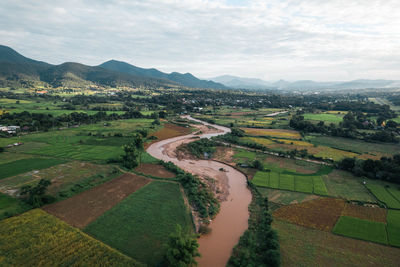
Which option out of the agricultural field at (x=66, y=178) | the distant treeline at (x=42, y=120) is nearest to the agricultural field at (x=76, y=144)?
the agricultural field at (x=66, y=178)

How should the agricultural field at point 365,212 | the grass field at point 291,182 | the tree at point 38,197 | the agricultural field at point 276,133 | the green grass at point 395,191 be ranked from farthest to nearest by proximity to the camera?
1. the agricultural field at point 276,133
2. the grass field at point 291,182
3. the green grass at point 395,191
4. the agricultural field at point 365,212
5. the tree at point 38,197

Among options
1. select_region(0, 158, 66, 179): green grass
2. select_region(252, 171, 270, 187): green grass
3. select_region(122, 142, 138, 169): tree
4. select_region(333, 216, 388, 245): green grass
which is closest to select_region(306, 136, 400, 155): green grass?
select_region(252, 171, 270, 187): green grass

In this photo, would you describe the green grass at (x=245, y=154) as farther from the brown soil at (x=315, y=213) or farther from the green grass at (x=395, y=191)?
the green grass at (x=395, y=191)

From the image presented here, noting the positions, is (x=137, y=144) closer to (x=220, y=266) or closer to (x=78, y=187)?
(x=78, y=187)

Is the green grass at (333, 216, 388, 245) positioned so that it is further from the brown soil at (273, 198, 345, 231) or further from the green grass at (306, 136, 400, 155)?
the green grass at (306, 136, 400, 155)

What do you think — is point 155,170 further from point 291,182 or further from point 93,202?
point 291,182

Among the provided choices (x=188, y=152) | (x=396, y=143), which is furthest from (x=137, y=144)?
(x=396, y=143)
